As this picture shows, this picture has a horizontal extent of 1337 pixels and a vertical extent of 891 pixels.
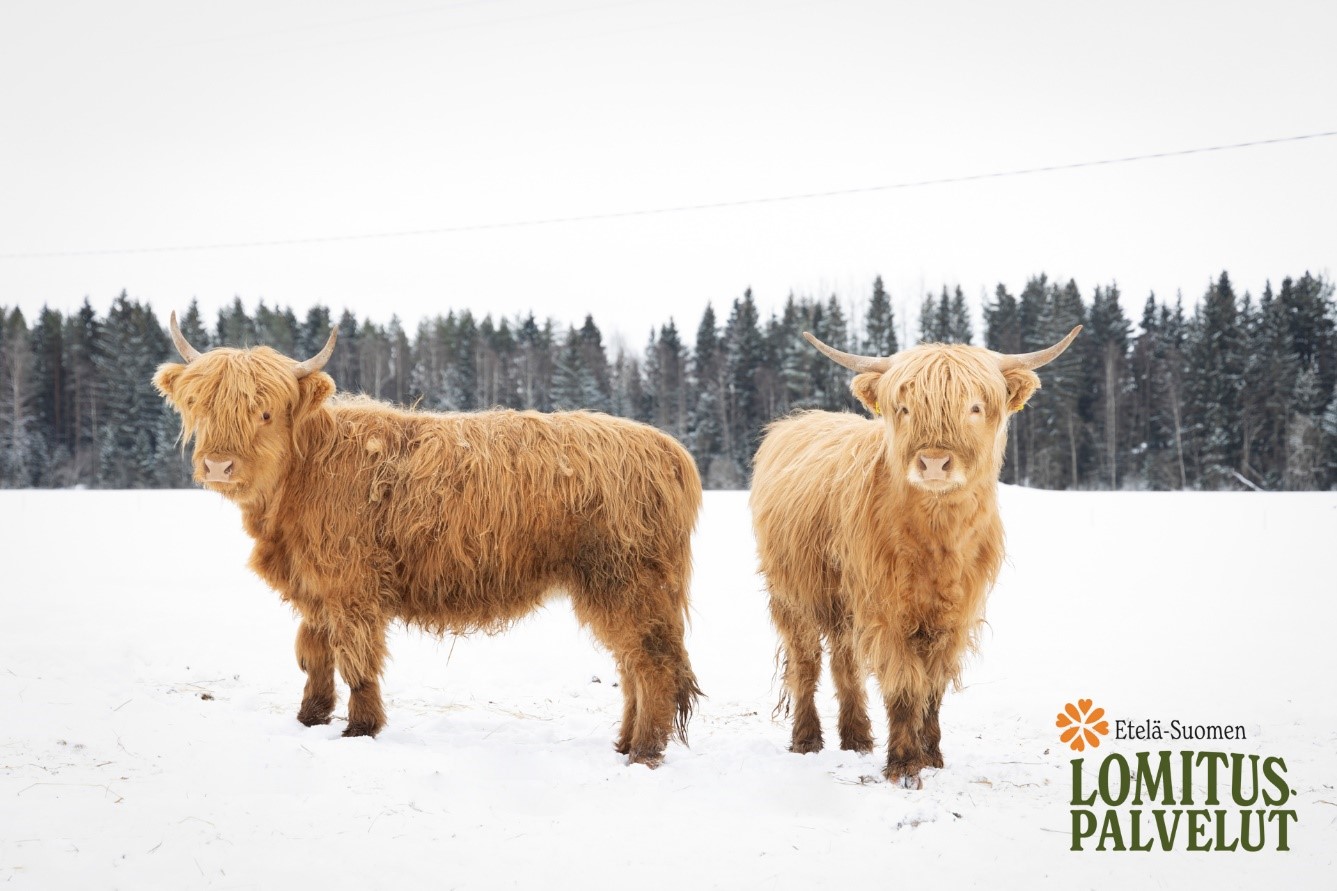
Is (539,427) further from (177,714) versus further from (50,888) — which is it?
(50,888)

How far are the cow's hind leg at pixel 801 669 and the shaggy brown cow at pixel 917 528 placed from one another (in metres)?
0.08

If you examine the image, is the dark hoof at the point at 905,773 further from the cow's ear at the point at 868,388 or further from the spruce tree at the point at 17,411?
the spruce tree at the point at 17,411

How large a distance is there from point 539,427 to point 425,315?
160 ft

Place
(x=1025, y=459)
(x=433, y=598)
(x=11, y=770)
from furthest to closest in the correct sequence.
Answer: (x=1025, y=459), (x=433, y=598), (x=11, y=770)

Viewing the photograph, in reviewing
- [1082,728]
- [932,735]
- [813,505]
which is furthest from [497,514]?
[1082,728]

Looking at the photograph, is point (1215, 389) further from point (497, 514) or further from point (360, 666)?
point (360, 666)

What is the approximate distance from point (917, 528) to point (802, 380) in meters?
33.9

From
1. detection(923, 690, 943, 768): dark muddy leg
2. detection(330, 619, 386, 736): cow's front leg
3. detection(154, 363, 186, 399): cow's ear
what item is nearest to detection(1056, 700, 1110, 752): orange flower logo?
detection(923, 690, 943, 768): dark muddy leg

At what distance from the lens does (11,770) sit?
3.24m

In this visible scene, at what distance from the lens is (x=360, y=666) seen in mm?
4484

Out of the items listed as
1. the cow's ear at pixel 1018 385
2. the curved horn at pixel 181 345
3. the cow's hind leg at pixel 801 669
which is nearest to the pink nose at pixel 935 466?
the cow's ear at pixel 1018 385

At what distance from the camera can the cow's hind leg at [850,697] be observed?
4.79 meters

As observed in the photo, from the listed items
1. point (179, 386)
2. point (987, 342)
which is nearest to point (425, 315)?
point (987, 342)

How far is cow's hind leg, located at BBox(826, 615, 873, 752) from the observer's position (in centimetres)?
479
